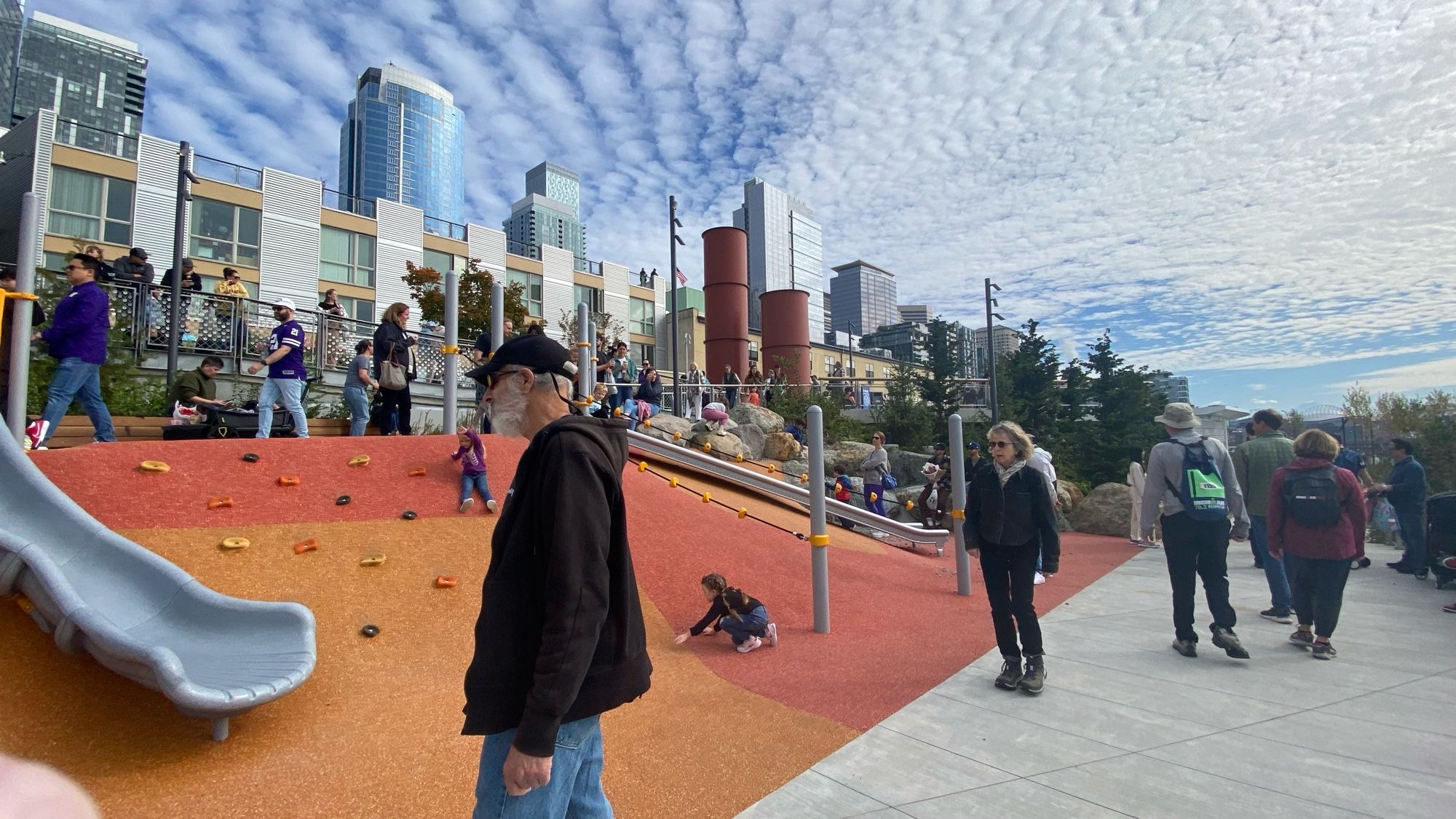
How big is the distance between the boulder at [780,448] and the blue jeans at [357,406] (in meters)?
9.58

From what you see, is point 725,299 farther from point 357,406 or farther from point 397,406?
point 357,406

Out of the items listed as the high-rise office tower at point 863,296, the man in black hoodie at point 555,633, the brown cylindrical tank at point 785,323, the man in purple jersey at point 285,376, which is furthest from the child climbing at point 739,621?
the high-rise office tower at point 863,296

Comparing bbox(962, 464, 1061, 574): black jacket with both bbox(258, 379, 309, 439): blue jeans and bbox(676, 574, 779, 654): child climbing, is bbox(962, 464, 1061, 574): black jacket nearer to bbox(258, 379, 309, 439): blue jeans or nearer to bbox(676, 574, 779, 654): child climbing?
bbox(676, 574, 779, 654): child climbing

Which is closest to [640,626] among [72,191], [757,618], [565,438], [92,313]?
[565,438]

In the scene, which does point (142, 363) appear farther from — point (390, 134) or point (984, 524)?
point (390, 134)

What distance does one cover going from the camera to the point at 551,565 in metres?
1.69

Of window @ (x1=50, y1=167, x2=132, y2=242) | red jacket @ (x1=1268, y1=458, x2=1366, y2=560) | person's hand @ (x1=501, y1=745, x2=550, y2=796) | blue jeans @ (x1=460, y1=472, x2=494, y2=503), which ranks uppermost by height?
window @ (x1=50, y1=167, x2=132, y2=242)

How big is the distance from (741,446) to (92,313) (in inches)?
433

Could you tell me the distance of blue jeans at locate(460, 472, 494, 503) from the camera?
6551 millimetres

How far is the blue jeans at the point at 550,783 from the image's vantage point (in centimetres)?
174

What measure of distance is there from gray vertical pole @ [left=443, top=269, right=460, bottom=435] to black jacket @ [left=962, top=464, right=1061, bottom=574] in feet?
17.7

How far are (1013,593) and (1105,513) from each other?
11.5 meters

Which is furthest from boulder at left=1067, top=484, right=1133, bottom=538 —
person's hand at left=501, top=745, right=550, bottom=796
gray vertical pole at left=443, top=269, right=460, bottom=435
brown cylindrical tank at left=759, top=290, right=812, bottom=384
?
person's hand at left=501, top=745, right=550, bottom=796

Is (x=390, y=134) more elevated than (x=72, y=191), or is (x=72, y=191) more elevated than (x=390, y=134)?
(x=390, y=134)
